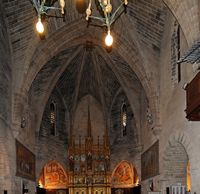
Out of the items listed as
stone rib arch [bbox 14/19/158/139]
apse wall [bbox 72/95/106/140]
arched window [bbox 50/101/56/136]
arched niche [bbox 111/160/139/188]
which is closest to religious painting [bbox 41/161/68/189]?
arched window [bbox 50/101/56/136]

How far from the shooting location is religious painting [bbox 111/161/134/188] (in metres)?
25.7

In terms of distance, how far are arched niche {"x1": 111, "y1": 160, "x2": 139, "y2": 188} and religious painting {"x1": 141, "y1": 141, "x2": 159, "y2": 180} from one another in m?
2.84

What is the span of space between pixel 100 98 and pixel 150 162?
7.34m

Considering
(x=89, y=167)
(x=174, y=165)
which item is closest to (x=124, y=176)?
(x=89, y=167)

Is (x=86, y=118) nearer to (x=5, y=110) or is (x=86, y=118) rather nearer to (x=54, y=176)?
(x=54, y=176)

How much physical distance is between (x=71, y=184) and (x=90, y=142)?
256 centimetres

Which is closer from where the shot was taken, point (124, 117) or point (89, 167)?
point (89, 167)

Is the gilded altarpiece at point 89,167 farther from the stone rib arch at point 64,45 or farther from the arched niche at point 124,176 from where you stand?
the stone rib arch at point 64,45

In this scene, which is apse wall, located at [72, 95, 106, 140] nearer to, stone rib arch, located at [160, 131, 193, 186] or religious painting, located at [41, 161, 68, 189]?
religious painting, located at [41, 161, 68, 189]

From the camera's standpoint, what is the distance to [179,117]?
1573 centimetres

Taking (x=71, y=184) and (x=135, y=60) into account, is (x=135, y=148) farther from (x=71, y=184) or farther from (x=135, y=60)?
(x=135, y=60)

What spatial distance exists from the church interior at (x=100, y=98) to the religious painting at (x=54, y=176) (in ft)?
0.20

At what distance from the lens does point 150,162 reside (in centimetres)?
2062

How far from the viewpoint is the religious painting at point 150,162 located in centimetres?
1921
